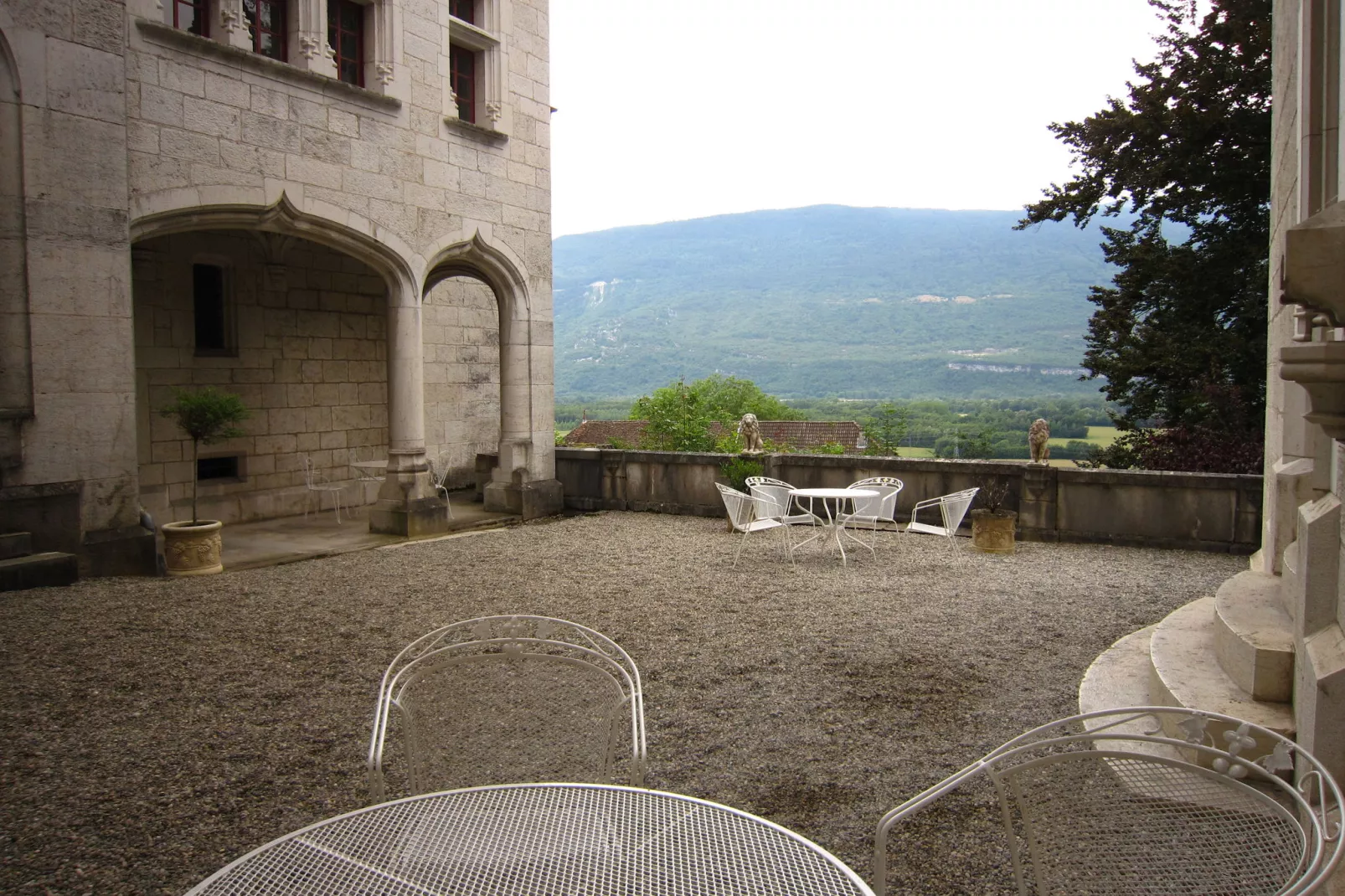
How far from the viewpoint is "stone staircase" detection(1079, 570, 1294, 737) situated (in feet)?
9.80

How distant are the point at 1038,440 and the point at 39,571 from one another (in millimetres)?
8222

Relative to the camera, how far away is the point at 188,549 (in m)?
7.11

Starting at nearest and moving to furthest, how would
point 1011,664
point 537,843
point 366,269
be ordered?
1. point 537,843
2. point 1011,664
3. point 366,269

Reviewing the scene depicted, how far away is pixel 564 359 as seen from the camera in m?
120

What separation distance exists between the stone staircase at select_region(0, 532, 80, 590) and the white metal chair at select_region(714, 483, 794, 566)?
493 centimetres

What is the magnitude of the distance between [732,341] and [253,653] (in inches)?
4495

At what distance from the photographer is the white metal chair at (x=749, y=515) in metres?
7.88

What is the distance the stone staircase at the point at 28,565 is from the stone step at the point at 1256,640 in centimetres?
→ 689

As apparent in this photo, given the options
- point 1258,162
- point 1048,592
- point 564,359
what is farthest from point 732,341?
point 1048,592

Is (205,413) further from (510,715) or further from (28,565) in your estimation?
(510,715)

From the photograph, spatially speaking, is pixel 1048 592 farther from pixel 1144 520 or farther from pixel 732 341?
pixel 732 341

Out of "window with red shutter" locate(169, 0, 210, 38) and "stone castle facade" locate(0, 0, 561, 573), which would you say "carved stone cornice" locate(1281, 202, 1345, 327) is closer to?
"stone castle facade" locate(0, 0, 561, 573)

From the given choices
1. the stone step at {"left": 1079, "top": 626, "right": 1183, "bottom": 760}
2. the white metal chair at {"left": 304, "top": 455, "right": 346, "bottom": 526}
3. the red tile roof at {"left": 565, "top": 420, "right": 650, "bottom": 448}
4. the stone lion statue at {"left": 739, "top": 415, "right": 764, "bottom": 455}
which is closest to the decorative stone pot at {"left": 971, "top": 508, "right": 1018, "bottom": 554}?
the stone lion statue at {"left": 739, "top": 415, "right": 764, "bottom": 455}

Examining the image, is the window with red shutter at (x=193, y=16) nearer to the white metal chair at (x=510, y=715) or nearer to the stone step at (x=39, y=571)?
the stone step at (x=39, y=571)
